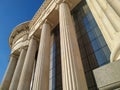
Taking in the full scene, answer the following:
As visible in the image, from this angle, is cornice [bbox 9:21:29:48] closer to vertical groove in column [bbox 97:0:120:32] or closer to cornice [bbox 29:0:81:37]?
cornice [bbox 29:0:81:37]

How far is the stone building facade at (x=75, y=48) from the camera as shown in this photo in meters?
4.61

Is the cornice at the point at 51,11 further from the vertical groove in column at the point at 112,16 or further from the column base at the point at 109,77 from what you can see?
the column base at the point at 109,77

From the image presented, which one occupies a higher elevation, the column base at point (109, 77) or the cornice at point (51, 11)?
the cornice at point (51, 11)

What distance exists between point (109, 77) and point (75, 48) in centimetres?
744

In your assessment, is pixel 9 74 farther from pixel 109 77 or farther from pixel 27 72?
pixel 109 77

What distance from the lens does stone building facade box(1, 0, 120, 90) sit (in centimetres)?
461

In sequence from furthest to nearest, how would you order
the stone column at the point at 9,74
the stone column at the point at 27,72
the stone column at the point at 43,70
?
1. the stone column at the point at 9,74
2. the stone column at the point at 27,72
3. the stone column at the point at 43,70

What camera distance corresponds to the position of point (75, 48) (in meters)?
10.7

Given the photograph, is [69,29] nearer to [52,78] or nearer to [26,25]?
[52,78]

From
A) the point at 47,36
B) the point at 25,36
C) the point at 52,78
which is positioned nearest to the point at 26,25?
the point at 25,36

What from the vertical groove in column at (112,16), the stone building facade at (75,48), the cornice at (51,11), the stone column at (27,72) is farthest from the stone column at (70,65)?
the stone column at (27,72)

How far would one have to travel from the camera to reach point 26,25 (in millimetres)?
28391

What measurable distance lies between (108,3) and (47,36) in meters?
12.5

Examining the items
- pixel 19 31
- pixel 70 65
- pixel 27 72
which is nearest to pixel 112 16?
pixel 70 65
